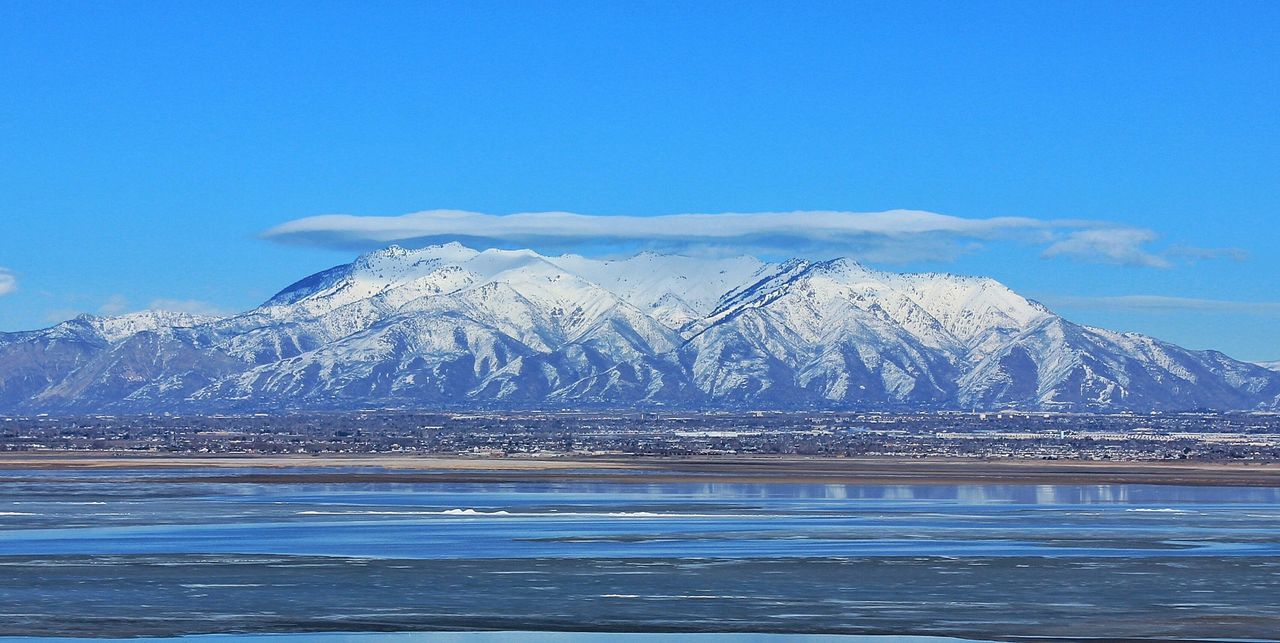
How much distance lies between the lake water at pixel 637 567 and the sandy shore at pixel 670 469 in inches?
908

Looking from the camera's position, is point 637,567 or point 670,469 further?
point 670,469

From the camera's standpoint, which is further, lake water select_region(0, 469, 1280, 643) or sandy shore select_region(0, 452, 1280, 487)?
sandy shore select_region(0, 452, 1280, 487)

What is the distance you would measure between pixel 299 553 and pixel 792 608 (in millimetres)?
17339

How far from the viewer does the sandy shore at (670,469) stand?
107688mm

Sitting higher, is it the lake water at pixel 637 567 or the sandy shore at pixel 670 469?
the sandy shore at pixel 670 469

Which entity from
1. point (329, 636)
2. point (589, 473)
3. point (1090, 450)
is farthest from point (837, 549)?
point (1090, 450)

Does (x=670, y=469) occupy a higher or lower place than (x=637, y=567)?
higher

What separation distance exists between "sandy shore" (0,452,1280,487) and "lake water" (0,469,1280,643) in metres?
23.1

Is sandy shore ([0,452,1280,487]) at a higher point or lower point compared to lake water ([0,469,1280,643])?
higher

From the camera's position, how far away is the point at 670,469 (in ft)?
404

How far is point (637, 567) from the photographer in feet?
167

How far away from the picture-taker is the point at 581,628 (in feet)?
128

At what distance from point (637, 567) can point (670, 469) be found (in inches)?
2851

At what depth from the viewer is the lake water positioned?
131 ft
